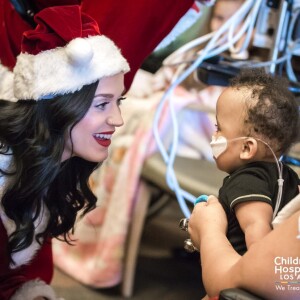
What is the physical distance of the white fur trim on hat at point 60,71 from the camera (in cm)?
103

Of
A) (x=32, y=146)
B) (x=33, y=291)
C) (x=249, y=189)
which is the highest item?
(x=249, y=189)

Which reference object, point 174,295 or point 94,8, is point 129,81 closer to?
point 94,8

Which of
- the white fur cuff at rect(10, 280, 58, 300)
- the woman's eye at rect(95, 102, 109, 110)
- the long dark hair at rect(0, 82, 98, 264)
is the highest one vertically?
the woman's eye at rect(95, 102, 109, 110)

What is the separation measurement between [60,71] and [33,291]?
1.72 ft

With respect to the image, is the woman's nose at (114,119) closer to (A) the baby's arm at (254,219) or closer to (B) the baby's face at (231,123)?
(B) the baby's face at (231,123)

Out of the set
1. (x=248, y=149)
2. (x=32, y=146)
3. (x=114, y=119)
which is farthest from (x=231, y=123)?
(x=32, y=146)

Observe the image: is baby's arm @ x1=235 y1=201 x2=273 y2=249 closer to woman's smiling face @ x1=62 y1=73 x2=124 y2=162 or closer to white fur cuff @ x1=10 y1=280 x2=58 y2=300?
woman's smiling face @ x1=62 y1=73 x2=124 y2=162

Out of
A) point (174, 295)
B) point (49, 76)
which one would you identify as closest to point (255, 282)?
point (49, 76)

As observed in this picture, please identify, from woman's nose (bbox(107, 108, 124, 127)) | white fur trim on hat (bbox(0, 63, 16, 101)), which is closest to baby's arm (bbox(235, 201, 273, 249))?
woman's nose (bbox(107, 108, 124, 127))

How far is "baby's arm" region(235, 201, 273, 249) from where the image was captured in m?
0.73

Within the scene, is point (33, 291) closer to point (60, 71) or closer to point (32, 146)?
point (32, 146)

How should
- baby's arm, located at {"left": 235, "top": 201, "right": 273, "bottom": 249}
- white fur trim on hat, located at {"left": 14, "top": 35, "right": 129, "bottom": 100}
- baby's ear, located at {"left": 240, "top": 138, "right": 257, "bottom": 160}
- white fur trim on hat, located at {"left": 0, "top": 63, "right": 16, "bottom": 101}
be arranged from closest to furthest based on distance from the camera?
baby's arm, located at {"left": 235, "top": 201, "right": 273, "bottom": 249} → baby's ear, located at {"left": 240, "top": 138, "right": 257, "bottom": 160} → white fur trim on hat, located at {"left": 14, "top": 35, "right": 129, "bottom": 100} → white fur trim on hat, located at {"left": 0, "top": 63, "right": 16, "bottom": 101}

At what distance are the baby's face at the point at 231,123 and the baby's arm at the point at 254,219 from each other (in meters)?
0.11

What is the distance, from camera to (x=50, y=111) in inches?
41.7
